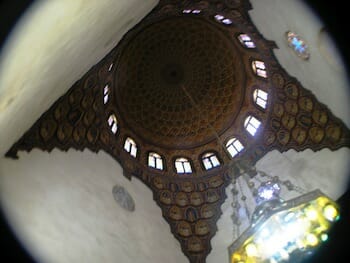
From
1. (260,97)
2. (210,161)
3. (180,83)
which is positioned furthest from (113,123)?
(260,97)

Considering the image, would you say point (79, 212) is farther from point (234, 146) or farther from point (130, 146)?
point (234, 146)

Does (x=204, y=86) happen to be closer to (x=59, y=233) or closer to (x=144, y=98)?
(x=144, y=98)

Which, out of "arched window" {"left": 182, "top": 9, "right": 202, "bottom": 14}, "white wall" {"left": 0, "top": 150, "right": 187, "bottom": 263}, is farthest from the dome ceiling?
"white wall" {"left": 0, "top": 150, "right": 187, "bottom": 263}

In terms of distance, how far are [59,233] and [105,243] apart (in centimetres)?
123

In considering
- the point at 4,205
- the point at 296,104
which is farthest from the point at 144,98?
the point at 4,205

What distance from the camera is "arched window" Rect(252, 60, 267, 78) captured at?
921 cm

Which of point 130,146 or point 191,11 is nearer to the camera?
point 191,11

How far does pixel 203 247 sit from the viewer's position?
9062 mm

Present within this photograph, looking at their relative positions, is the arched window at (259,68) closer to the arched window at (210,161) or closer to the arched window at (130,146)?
the arched window at (210,161)

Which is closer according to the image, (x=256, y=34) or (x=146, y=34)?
(x=256, y=34)

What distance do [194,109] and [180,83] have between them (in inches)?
28.9

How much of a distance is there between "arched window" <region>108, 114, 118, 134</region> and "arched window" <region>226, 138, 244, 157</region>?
268 cm

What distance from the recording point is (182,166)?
1008 centimetres

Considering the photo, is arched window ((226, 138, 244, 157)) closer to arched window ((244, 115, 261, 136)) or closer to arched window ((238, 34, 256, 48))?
arched window ((244, 115, 261, 136))
